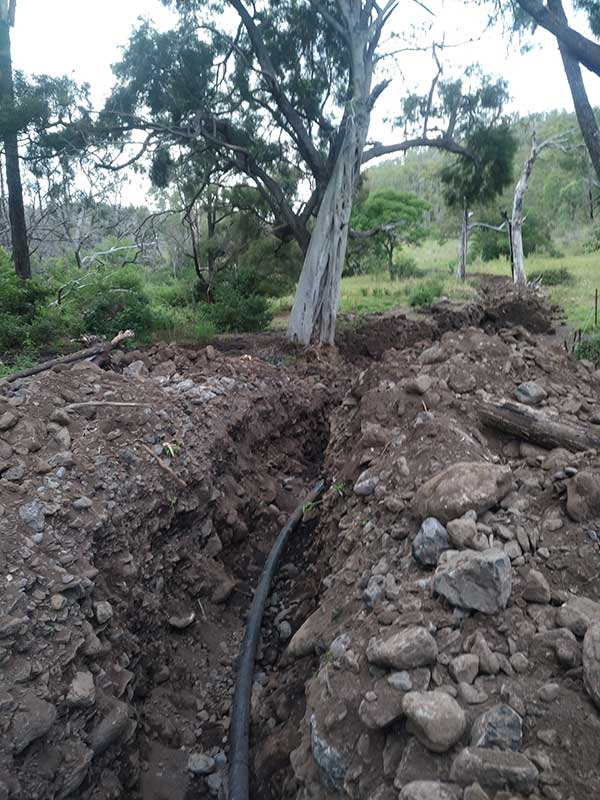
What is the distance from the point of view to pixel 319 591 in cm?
385

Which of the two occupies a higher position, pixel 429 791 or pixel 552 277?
pixel 552 277

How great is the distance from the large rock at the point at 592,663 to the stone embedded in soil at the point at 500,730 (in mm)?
253

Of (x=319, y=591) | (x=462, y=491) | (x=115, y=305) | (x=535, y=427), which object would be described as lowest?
(x=319, y=591)

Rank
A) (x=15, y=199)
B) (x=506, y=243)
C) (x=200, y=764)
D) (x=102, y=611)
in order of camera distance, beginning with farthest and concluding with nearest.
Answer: (x=506, y=243) < (x=15, y=199) < (x=102, y=611) < (x=200, y=764)

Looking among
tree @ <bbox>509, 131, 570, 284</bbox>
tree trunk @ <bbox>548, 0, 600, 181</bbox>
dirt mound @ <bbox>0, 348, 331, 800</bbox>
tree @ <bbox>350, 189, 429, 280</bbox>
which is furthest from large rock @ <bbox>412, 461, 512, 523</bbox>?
tree @ <bbox>350, 189, 429, 280</bbox>

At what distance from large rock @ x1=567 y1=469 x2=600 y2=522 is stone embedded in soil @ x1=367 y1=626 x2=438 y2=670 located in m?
1.00

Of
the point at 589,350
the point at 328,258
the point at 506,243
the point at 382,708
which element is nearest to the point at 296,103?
the point at 328,258

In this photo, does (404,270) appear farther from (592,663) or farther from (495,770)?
(495,770)

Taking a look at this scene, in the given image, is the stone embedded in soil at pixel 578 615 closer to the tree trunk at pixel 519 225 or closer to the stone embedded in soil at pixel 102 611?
the stone embedded in soil at pixel 102 611

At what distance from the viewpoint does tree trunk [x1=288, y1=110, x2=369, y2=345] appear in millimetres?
10742

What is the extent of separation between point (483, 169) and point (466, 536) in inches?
467

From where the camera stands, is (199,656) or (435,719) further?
(199,656)

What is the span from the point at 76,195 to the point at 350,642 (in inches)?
465

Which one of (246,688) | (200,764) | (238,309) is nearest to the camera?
(200,764)
